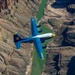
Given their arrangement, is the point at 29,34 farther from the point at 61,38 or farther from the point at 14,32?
the point at 61,38

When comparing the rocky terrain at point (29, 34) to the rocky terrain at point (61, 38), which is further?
the rocky terrain at point (29, 34)

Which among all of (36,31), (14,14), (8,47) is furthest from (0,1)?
(36,31)

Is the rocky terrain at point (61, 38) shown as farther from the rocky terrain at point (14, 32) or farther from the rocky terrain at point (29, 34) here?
the rocky terrain at point (14, 32)

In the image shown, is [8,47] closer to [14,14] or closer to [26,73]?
[26,73]

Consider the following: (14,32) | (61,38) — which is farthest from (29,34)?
(61,38)

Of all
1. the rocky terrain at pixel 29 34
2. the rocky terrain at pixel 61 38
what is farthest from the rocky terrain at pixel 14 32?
the rocky terrain at pixel 61 38
